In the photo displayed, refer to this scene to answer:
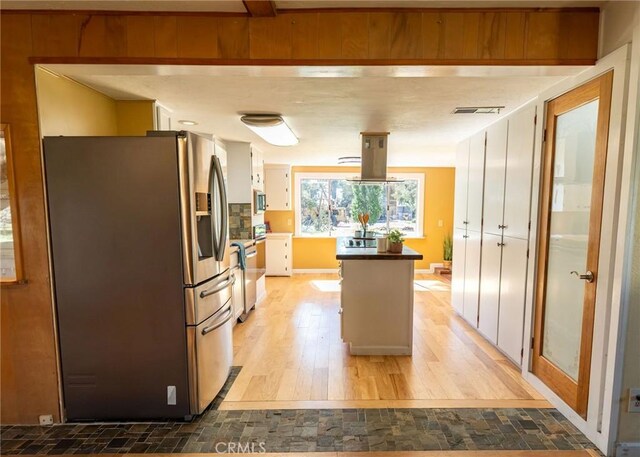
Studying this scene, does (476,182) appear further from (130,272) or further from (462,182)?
(130,272)

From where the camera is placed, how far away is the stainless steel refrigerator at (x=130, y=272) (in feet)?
5.94

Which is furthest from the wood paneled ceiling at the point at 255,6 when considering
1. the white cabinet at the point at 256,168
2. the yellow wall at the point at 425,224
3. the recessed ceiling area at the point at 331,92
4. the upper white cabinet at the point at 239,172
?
the yellow wall at the point at 425,224

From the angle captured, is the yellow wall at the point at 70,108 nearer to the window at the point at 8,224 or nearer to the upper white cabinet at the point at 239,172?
the window at the point at 8,224

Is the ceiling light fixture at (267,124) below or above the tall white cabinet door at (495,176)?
above

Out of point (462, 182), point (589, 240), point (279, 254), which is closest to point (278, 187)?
point (279, 254)

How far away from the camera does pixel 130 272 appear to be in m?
1.87

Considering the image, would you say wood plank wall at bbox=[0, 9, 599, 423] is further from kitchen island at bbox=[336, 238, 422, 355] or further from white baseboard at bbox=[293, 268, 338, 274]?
white baseboard at bbox=[293, 268, 338, 274]

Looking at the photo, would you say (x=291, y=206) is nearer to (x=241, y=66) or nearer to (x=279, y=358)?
(x=279, y=358)

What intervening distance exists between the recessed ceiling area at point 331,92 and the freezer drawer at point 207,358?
1590 mm

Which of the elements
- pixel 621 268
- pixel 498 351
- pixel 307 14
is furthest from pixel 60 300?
pixel 498 351

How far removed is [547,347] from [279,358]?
7.03 ft

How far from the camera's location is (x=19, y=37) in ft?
5.62

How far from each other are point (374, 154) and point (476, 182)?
3.73 ft

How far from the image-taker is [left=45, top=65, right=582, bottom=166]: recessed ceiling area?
68.8 inches
